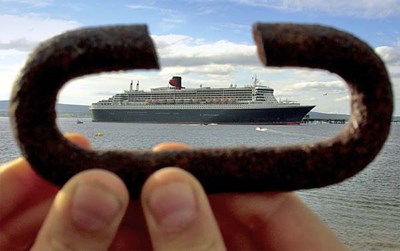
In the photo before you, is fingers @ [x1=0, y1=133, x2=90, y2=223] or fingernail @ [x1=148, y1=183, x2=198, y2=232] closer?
fingernail @ [x1=148, y1=183, x2=198, y2=232]

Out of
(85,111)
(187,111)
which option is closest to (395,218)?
(187,111)

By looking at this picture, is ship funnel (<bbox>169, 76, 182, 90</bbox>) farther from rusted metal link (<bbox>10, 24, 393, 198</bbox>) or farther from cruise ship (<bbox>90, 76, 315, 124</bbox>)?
rusted metal link (<bbox>10, 24, 393, 198</bbox>)

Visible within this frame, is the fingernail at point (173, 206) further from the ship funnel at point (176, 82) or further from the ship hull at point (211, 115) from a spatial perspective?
the ship funnel at point (176, 82)

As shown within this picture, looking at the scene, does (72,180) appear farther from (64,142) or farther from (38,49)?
(38,49)

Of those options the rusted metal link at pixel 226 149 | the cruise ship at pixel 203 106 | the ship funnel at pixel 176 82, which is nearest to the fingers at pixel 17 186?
the rusted metal link at pixel 226 149

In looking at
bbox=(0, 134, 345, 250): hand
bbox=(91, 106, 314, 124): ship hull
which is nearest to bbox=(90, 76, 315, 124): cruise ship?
bbox=(91, 106, 314, 124): ship hull

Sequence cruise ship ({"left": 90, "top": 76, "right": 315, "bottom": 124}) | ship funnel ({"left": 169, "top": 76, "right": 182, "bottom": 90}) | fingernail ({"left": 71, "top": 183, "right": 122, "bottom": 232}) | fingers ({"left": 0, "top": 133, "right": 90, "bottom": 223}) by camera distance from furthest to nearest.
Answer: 1. ship funnel ({"left": 169, "top": 76, "right": 182, "bottom": 90})
2. cruise ship ({"left": 90, "top": 76, "right": 315, "bottom": 124})
3. fingers ({"left": 0, "top": 133, "right": 90, "bottom": 223})
4. fingernail ({"left": 71, "top": 183, "right": 122, "bottom": 232})
